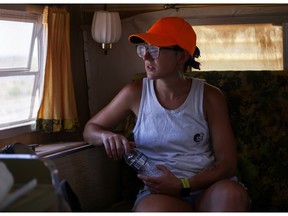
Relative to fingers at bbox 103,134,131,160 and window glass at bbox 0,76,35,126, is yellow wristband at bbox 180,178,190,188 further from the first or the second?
window glass at bbox 0,76,35,126

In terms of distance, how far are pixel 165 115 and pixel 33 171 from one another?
0.70 m

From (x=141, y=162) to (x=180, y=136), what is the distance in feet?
0.64

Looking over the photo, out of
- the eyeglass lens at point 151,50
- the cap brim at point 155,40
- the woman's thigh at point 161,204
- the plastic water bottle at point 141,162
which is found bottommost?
the woman's thigh at point 161,204

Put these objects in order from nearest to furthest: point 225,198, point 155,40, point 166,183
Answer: point 225,198 → point 166,183 → point 155,40

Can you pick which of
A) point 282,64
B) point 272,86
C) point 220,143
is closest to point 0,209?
point 220,143

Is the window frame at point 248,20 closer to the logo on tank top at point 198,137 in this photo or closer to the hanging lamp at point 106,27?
the hanging lamp at point 106,27

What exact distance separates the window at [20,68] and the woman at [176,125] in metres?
0.93

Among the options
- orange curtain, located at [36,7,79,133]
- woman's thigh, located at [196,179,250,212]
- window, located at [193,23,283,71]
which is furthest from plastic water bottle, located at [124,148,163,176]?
window, located at [193,23,283,71]

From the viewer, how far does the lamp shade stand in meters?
2.93

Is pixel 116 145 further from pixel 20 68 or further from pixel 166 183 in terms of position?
pixel 20 68

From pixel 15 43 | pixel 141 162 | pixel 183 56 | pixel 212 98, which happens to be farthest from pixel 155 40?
pixel 15 43

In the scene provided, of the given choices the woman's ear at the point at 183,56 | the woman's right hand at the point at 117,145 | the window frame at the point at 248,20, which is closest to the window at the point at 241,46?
the window frame at the point at 248,20

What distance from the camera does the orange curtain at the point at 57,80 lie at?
2.86m

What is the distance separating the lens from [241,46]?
2.91 meters
